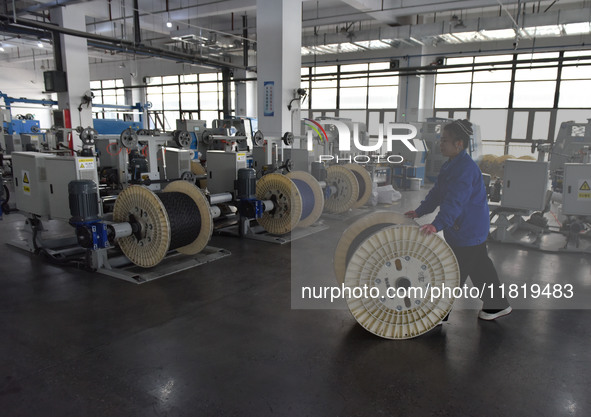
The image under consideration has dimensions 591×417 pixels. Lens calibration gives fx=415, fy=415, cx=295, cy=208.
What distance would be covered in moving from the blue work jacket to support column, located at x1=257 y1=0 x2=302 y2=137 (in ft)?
22.7

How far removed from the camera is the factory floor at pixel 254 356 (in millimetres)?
2432

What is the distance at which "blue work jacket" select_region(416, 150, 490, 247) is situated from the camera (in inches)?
112

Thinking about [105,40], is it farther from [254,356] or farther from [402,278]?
[402,278]

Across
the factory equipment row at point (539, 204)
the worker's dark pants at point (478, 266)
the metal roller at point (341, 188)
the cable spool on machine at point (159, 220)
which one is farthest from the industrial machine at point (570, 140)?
the cable spool on machine at point (159, 220)

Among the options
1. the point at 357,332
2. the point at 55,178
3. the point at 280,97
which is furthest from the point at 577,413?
the point at 280,97

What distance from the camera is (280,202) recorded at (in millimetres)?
6102

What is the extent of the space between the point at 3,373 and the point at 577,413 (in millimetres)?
3529

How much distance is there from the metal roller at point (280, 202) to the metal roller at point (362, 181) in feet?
7.78

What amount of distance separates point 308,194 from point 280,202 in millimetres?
474

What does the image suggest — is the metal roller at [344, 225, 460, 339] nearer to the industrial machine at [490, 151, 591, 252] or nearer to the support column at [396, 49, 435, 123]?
the industrial machine at [490, 151, 591, 252]

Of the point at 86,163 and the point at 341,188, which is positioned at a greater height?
the point at 86,163

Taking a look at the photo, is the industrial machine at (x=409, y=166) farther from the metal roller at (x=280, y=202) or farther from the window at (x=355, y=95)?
the metal roller at (x=280, y=202)

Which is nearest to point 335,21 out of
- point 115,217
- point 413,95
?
point 413,95

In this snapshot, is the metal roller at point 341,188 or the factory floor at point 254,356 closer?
the factory floor at point 254,356
